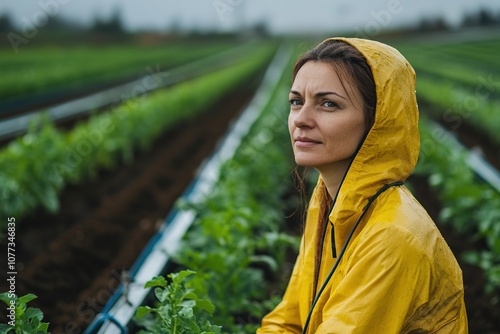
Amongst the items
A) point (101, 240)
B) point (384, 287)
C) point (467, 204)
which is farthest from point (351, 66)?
point (101, 240)

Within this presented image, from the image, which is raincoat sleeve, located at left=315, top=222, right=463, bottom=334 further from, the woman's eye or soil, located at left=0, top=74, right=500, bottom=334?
soil, located at left=0, top=74, right=500, bottom=334

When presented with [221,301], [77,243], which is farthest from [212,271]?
[77,243]

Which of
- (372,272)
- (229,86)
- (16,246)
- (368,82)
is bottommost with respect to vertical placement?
(229,86)

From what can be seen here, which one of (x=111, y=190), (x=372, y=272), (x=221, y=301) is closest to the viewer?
(x=372, y=272)

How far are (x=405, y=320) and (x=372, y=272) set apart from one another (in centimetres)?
19

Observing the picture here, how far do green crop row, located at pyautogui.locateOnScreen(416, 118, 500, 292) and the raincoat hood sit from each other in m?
1.94

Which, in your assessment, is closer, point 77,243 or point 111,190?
point 77,243

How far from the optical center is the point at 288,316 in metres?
2.14

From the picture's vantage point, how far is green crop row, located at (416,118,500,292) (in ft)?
12.6

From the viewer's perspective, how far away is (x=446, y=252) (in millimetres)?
1689

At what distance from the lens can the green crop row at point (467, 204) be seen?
151 inches

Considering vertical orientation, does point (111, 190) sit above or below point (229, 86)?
above

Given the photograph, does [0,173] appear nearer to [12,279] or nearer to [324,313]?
[12,279]

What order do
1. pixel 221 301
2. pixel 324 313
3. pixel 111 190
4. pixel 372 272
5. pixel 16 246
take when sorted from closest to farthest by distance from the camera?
pixel 372 272 → pixel 324 313 → pixel 221 301 → pixel 16 246 → pixel 111 190
